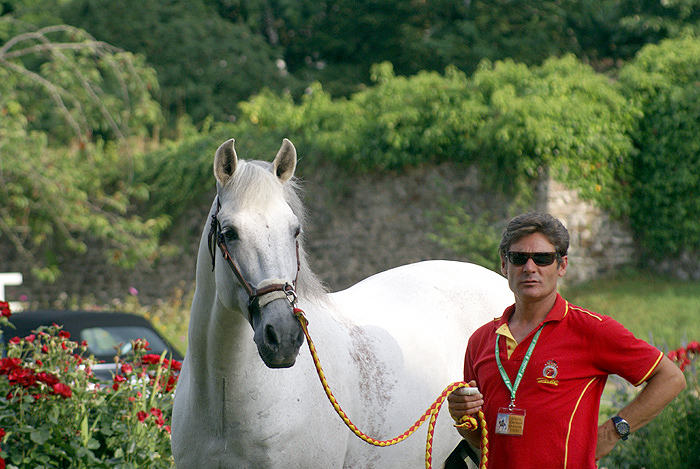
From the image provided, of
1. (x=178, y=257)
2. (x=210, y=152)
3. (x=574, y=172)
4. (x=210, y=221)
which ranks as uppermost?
(x=210, y=221)

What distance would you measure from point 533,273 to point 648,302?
8.83 meters

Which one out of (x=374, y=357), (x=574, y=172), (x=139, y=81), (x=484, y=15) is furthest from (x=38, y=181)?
(x=484, y=15)

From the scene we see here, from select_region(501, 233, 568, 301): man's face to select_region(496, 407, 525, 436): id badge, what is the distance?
0.36 meters

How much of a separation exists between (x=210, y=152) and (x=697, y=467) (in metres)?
11.3

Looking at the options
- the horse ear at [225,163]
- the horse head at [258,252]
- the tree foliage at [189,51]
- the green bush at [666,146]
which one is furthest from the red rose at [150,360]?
the tree foliage at [189,51]

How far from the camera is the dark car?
22.5ft

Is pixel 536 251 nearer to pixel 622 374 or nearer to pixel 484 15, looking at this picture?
pixel 622 374

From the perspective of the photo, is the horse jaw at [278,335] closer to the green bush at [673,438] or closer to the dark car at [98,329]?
the green bush at [673,438]

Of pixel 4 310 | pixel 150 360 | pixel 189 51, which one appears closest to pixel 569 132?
pixel 150 360

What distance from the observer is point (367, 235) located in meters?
13.6

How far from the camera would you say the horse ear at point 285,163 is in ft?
9.59

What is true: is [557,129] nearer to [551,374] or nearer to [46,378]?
[46,378]

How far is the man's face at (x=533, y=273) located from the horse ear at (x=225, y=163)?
3.60 ft

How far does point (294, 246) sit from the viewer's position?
2734 mm
